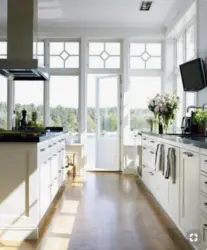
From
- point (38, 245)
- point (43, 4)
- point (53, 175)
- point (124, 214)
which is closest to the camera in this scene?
point (38, 245)

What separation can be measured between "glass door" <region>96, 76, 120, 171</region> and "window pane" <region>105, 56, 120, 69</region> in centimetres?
25

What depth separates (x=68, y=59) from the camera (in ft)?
24.3

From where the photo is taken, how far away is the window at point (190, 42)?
18.6ft

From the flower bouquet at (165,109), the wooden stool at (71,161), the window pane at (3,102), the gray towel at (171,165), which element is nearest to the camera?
the gray towel at (171,165)

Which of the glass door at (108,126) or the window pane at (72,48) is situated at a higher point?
the window pane at (72,48)

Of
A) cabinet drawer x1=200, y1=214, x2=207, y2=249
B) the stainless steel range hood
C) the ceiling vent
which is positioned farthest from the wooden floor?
the ceiling vent

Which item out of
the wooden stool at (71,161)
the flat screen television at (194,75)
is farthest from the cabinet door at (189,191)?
the wooden stool at (71,161)

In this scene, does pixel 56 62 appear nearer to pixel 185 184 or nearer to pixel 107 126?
pixel 107 126

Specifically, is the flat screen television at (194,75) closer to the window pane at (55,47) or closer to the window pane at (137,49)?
the window pane at (137,49)

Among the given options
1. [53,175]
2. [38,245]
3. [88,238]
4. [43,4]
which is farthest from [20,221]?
[43,4]

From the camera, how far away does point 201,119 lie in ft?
13.2

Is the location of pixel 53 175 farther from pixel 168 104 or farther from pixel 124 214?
pixel 168 104

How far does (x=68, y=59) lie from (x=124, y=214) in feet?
14.4

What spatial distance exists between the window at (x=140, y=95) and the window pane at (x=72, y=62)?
1.25m
